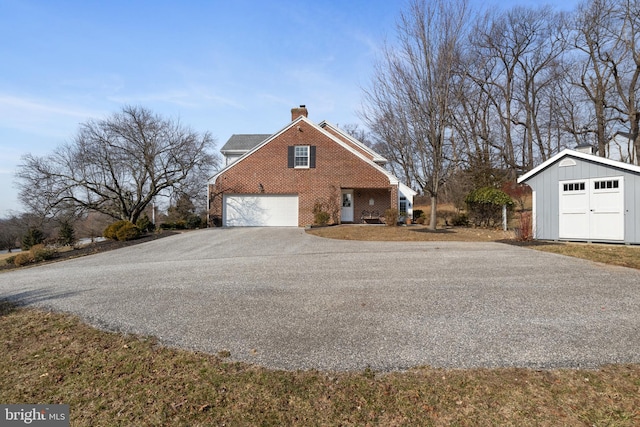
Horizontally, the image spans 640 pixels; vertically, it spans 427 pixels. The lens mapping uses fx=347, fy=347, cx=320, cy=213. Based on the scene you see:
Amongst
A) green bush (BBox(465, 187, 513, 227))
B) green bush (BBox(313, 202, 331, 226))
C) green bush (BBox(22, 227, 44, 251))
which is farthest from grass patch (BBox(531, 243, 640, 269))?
green bush (BBox(22, 227, 44, 251))

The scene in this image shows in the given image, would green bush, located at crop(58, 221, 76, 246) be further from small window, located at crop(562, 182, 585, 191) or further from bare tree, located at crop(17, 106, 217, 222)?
small window, located at crop(562, 182, 585, 191)

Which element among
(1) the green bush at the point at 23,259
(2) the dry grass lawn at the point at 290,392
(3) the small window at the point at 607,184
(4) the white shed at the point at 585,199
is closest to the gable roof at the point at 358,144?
(4) the white shed at the point at 585,199

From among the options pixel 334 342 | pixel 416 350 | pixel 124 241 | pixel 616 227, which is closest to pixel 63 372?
pixel 334 342

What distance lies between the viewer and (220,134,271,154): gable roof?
27609 millimetres

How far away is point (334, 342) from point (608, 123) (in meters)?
30.0

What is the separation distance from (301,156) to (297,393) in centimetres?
1887

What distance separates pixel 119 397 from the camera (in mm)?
2904

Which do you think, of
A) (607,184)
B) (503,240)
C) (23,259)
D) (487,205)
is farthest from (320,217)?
(23,259)

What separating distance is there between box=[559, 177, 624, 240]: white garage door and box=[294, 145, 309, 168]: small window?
12.9m

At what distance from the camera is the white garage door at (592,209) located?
11.8 metres

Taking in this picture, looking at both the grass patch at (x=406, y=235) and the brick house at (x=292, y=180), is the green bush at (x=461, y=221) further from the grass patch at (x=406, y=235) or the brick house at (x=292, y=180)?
the grass patch at (x=406, y=235)

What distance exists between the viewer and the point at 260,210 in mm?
21047

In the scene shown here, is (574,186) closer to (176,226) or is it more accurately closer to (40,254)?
(176,226)

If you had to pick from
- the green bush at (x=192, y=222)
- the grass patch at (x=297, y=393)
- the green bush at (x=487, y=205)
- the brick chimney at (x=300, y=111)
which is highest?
the brick chimney at (x=300, y=111)
